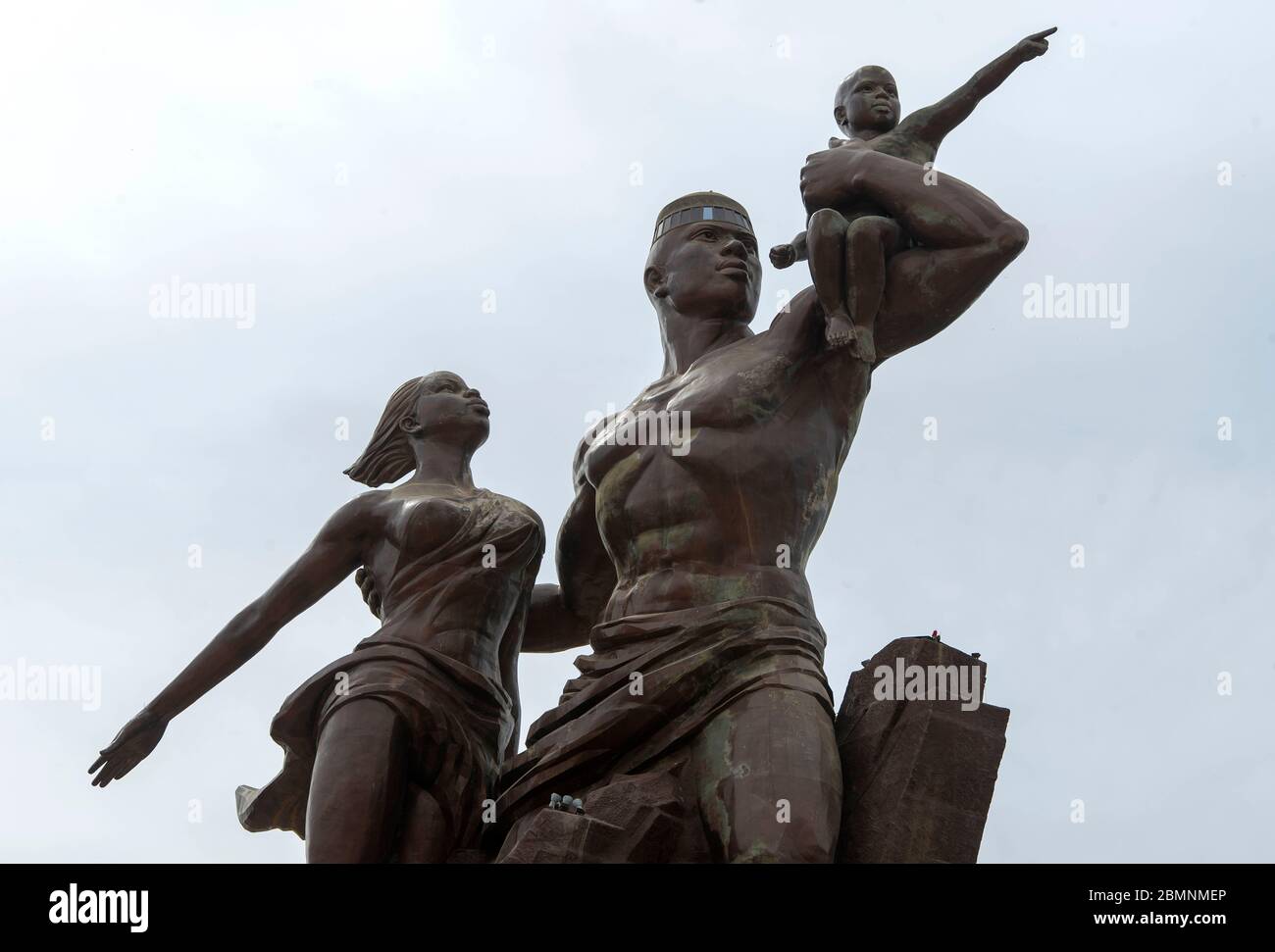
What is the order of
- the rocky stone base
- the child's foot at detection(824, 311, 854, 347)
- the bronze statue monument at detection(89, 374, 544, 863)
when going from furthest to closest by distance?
the bronze statue monument at detection(89, 374, 544, 863), the child's foot at detection(824, 311, 854, 347), the rocky stone base

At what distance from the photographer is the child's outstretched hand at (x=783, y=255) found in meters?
12.1

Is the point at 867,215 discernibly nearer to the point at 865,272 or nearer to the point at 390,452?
the point at 865,272

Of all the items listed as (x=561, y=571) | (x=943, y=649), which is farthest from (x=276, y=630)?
(x=943, y=649)

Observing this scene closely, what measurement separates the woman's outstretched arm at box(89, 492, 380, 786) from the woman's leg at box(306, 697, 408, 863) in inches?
37.3

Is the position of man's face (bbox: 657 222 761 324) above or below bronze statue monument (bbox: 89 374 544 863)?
above

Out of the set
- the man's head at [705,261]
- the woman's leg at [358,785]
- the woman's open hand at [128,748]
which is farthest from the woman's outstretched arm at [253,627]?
the man's head at [705,261]

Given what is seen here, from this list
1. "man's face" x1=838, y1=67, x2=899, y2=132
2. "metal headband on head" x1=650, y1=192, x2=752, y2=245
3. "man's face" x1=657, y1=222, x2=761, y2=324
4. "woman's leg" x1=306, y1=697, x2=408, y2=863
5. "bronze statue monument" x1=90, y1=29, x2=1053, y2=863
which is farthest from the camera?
"metal headband on head" x1=650, y1=192, x2=752, y2=245

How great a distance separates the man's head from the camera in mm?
12664

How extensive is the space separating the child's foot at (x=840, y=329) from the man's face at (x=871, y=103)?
4.12ft

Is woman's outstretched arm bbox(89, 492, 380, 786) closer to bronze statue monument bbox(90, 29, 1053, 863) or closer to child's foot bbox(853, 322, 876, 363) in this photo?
bronze statue monument bbox(90, 29, 1053, 863)

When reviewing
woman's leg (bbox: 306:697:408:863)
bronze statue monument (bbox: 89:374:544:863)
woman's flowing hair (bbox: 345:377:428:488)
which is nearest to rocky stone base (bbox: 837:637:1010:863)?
bronze statue monument (bbox: 89:374:544:863)

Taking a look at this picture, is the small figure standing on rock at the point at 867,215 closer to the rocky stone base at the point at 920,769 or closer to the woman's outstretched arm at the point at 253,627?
the rocky stone base at the point at 920,769

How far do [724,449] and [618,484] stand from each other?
654 mm
